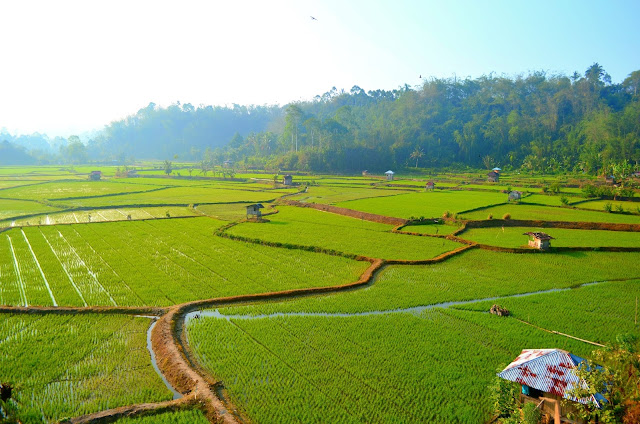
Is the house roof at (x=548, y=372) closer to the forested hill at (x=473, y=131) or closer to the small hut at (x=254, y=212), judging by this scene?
the small hut at (x=254, y=212)

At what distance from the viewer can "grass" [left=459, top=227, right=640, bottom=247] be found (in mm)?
20375

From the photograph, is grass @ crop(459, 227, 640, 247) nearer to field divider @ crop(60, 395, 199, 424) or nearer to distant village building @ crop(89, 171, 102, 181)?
field divider @ crop(60, 395, 199, 424)

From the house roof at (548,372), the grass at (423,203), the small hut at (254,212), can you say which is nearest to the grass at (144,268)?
the small hut at (254,212)

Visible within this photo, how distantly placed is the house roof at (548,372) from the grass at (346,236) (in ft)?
33.3

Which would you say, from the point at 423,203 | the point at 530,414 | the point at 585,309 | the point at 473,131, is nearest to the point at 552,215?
the point at 423,203

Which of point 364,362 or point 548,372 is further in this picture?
point 364,362

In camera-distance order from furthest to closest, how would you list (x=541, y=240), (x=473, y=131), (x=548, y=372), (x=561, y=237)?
(x=473, y=131)
(x=561, y=237)
(x=541, y=240)
(x=548, y=372)

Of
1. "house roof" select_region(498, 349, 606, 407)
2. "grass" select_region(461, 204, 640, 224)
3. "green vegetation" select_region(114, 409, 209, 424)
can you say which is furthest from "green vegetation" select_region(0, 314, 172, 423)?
"grass" select_region(461, 204, 640, 224)

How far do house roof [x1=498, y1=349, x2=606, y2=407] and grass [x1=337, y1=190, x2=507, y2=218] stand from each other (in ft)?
62.5

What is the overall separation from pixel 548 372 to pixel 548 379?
0.15m

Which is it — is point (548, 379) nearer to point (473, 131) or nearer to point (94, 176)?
point (94, 176)

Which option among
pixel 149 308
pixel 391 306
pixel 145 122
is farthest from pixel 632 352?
pixel 145 122

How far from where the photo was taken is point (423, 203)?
3397 cm

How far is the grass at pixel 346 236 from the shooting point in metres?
19.7
